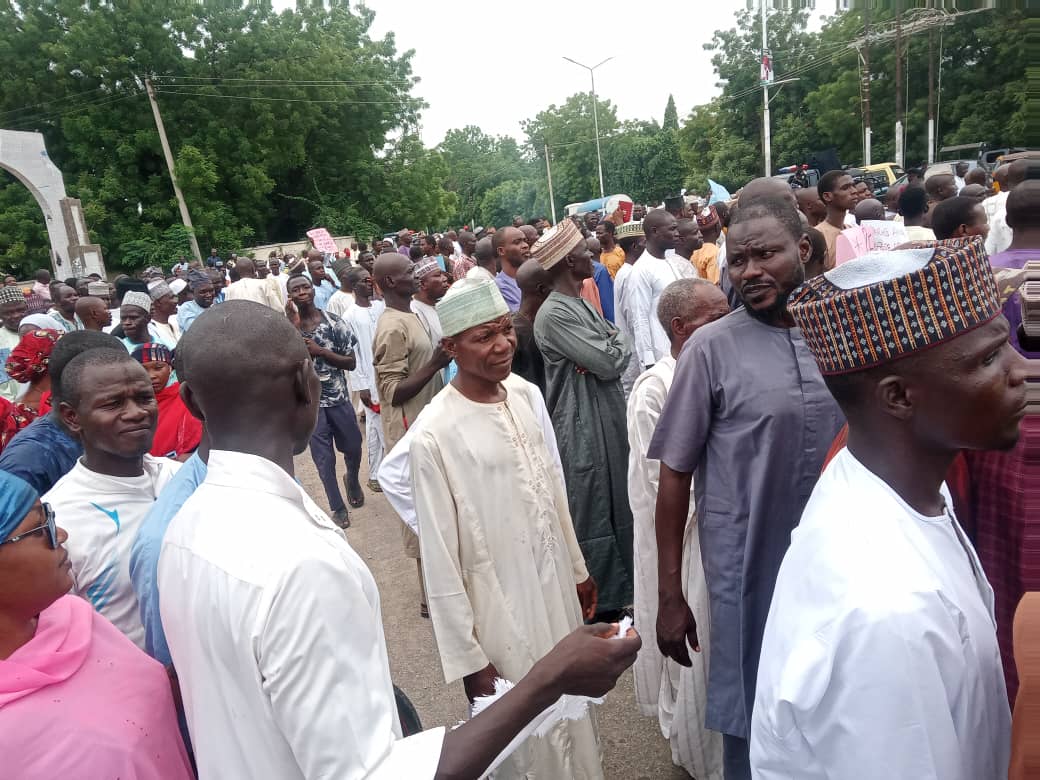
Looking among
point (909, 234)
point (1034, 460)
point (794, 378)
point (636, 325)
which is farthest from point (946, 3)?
point (636, 325)

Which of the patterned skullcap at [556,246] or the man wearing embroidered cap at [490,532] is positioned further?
the patterned skullcap at [556,246]

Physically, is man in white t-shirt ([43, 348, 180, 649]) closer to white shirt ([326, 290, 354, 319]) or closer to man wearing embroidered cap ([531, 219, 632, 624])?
man wearing embroidered cap ([531, 219, 632, 624])

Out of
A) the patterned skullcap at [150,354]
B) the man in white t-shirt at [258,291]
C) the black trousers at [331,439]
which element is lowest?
the black trousers at [331,439]

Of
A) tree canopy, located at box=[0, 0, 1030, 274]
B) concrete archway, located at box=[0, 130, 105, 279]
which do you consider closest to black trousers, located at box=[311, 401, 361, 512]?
concrete archway, located at box=[0, 130, 105, 279]

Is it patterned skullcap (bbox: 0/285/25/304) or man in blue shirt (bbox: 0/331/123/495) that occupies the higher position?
patterned skullcap (bbox: 0/285/25/304)

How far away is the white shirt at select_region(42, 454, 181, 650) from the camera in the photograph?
7.38 ft

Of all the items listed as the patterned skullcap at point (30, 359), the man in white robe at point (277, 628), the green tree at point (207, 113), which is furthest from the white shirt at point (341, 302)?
the green tree at point (207, 113)

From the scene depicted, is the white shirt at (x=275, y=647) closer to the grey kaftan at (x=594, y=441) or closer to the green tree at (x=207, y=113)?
the grey kaftan at (x=594, y=441)

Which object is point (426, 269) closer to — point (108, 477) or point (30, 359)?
point (30, 359)

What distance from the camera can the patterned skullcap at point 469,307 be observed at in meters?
2.70

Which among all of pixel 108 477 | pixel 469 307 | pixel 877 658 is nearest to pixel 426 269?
pixel 469 307

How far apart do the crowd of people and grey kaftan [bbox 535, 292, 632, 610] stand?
0.02 metres

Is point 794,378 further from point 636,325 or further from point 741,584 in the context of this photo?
point 636,325

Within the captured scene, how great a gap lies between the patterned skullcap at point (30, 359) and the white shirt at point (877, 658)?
408 cm
